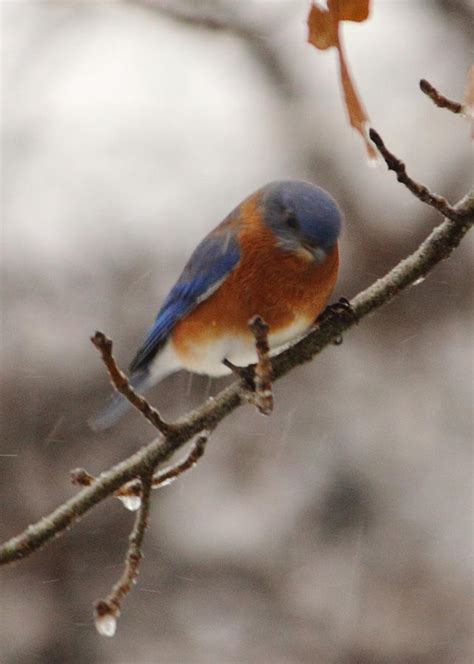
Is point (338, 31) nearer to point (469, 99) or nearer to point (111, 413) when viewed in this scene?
point (469, 99)

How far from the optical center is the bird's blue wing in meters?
2.28

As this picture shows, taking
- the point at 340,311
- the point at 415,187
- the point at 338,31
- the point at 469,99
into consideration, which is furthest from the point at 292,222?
the point at 338,31

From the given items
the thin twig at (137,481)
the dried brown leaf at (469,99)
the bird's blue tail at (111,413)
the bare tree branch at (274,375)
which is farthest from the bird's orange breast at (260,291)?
the dried brown leaf at (469,99)

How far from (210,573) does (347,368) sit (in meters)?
1.40

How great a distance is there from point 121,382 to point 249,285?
805 mm

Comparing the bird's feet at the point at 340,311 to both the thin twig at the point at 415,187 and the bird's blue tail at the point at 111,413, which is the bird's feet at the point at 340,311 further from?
the bird's blue tail at the point at 111,413

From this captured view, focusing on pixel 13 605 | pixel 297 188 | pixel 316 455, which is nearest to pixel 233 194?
pixel 316 455

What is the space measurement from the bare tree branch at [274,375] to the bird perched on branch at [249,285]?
1.14 ft

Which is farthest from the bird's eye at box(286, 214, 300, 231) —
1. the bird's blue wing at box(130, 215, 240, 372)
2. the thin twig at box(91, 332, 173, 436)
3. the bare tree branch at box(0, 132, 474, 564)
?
the thin twig at box(91, 332, 173, 436)

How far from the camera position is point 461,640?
470 centimetres

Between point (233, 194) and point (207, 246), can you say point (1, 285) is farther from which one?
point (207, 246)

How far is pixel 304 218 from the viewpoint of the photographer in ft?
6.64

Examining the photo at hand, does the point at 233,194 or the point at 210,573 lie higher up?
the point at 233,194

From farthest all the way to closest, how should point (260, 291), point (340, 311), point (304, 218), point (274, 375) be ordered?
point (260, 291), point (304, 218), point (340, 311), point (274, 375)
